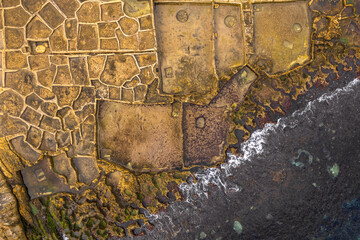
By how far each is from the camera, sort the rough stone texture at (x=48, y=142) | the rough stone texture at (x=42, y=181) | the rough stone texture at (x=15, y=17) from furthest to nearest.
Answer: the rough stone texture at (x=42, y=181) → the rough stone texture at (x=48, y=142) → the rough stone texture at (x=15, y=17)

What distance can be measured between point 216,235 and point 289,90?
75.2 inches

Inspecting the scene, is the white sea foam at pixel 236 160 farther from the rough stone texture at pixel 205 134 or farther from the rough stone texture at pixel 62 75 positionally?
the rough stone texture at pixel 62 75

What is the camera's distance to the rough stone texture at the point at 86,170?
353 centimetres

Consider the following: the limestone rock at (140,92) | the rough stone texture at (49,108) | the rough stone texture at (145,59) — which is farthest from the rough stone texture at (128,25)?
the rough stone texture at (49,108)

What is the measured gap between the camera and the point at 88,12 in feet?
11.1

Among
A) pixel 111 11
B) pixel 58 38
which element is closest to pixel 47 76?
pixel 58 38

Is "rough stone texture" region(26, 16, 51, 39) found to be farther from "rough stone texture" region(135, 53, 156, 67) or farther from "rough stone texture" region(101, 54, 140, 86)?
"rough stone texture" region(135, 53, 156, 67)

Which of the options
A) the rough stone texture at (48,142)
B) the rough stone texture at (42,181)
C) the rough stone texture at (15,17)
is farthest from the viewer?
the rough stone texture at (42,181)

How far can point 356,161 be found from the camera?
11.8 ft

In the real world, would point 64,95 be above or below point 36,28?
below

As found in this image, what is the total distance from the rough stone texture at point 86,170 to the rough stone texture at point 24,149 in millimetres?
454

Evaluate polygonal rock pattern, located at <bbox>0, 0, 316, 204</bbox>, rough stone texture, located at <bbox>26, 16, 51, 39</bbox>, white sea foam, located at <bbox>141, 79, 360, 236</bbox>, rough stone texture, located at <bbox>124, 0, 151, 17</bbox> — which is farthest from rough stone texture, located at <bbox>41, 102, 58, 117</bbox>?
white sea foam, located at <bbox>141, 79, 360, 236</bbox>

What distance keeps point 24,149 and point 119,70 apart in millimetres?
1404

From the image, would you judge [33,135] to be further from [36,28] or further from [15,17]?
[15,17]
